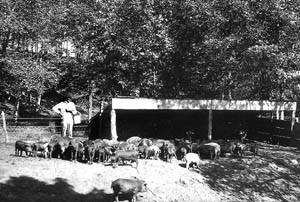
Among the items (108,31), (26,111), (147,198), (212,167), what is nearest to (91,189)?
(147,198)

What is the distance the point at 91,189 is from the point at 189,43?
1259 cm

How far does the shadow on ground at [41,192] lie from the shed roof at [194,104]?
5510mm

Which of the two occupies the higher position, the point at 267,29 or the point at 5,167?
the point at 267,29

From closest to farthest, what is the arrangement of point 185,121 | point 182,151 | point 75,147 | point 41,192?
point 41,192 < point 75,147 < point 182,151 < point 185,121

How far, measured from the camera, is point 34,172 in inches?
493

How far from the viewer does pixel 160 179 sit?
45.1 ft

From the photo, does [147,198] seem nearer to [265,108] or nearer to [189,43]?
[265,108]

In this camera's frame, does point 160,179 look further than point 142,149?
No

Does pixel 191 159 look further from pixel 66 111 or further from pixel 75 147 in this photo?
pixel 66 111

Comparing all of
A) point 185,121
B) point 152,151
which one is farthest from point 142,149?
point 185,121

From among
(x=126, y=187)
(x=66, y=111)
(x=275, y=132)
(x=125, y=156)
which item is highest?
(x=66, y=111)

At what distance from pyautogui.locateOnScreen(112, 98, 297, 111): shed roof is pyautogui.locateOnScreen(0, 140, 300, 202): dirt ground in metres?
2.76

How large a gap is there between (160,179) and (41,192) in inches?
163

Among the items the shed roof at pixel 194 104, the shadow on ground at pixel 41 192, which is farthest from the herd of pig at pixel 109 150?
the shed roof at pixel 194 104
